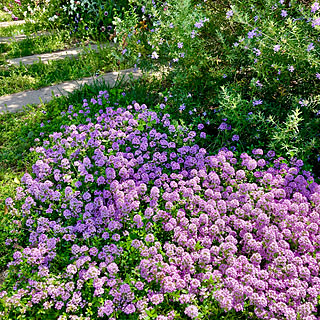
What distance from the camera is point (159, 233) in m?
2.86

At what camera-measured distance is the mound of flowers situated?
2.33 metres

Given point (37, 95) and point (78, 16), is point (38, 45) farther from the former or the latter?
point (37, 95)

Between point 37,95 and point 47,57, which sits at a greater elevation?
point 47,57

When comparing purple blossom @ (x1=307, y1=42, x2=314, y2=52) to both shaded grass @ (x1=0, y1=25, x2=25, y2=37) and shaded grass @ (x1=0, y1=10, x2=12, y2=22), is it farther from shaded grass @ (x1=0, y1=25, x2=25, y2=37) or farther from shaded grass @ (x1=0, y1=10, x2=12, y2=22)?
shaded grass @ (x1=0, y1=10, x2=12, y2=22)

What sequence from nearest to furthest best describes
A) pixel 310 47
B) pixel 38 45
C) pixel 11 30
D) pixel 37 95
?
pixel 310 47 → pixel 37 95 → pixel 38 45 → pixel 11 30

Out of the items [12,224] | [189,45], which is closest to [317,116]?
[189,45]

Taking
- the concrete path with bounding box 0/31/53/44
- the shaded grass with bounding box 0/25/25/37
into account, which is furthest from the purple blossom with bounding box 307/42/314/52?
the shaded grass with bounding box 0/25/25/37

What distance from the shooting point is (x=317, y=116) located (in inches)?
145

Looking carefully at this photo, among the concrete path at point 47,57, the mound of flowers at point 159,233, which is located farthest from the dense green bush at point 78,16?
the mound of flowers at point 159,233

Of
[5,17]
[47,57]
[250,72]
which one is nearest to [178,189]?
[250,72]

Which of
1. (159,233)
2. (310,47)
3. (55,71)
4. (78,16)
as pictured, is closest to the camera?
(159,233)

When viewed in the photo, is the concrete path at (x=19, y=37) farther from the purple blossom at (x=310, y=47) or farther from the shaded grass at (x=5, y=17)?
the purple blossom at (x=310, y=47)

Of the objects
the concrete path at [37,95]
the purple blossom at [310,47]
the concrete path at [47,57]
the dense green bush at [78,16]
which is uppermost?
the purple blossom at [310,47]

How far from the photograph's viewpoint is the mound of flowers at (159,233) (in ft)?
7.64
